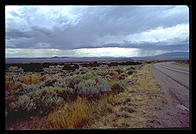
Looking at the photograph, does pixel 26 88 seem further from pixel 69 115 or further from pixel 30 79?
pixel 69 115

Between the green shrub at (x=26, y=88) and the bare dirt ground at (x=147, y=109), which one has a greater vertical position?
the green shrub at (x=26, y=88)

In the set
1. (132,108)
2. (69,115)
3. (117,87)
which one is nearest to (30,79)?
(69,115)

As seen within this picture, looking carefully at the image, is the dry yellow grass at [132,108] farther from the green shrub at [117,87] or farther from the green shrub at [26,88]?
the green shrub at [26,88]

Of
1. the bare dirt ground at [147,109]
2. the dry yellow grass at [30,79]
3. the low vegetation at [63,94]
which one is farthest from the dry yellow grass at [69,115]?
the dry yellow grass at [30,79]

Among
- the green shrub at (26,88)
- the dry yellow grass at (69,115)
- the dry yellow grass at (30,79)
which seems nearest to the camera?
the dry yellow grass at (69,115)

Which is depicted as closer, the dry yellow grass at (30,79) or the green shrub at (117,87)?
the dry yellow grass at (30,79)

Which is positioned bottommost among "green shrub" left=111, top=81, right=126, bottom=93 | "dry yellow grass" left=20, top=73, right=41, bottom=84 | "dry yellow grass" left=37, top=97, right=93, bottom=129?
"dry yellow grass" left=37, top=97, right=93, bottom=129

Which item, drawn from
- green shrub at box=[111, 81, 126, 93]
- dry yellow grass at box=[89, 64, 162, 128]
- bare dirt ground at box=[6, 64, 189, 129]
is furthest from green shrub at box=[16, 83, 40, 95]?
green shrub at box=[111, 81, 126, 93]

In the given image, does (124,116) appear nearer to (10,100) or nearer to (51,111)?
(51,111)

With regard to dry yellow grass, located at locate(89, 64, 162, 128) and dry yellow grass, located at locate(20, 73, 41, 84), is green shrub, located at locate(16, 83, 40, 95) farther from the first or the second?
dry yellow grass, located at locate(89, 64, 162, 128)

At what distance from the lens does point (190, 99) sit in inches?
117

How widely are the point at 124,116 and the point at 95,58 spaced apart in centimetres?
100

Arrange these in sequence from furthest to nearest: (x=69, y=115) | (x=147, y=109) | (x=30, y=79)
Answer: (x=30, y=79), (x=147, y=109), (x=69, y=115)
